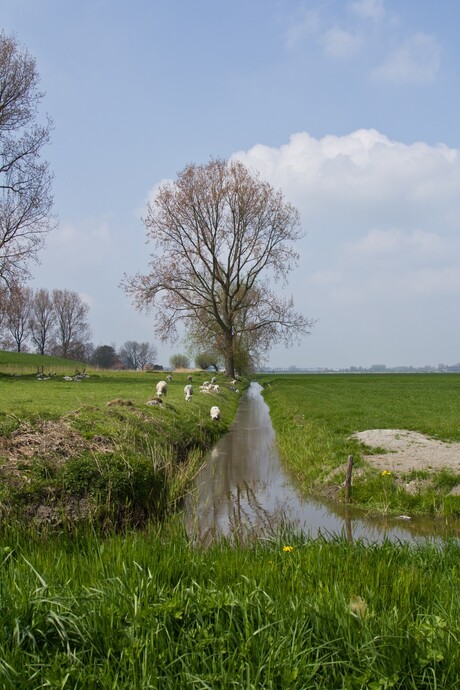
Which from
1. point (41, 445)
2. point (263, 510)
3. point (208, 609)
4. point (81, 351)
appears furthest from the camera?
point (81, 351)

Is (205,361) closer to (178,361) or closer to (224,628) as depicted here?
(178,361)

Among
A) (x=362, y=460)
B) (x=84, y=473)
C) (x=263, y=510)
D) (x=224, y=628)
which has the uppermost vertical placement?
(x=84, y=473)

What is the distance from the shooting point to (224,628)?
→ 357 centimetres

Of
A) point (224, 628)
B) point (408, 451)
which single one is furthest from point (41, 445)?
point (408, 451)

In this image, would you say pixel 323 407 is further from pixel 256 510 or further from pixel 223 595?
pixel 223 595

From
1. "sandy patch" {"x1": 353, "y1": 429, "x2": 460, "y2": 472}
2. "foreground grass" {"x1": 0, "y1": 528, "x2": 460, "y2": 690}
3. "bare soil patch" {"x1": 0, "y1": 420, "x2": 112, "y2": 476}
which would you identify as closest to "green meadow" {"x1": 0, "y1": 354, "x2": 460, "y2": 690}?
"foreground grass" {"x1": 0, "y1": 528, "x2": 460, "y2": 690}

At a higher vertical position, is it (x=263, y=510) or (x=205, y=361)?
(x=205, y=361)

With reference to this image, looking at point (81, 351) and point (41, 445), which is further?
point (81, 351)

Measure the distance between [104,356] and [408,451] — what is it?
10209cm

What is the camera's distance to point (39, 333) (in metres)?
92.0

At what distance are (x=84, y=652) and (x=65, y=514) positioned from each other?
3949 millimetres

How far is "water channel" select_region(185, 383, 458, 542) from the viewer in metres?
7.74

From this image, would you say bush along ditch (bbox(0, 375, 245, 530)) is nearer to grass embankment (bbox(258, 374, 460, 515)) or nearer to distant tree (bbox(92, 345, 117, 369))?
grass embankment (bbox(258, 374, 460, 515))

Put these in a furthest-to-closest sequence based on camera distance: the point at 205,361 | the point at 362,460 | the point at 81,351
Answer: the point at 81,351 → the point at 205,361 → the point at 362,460
